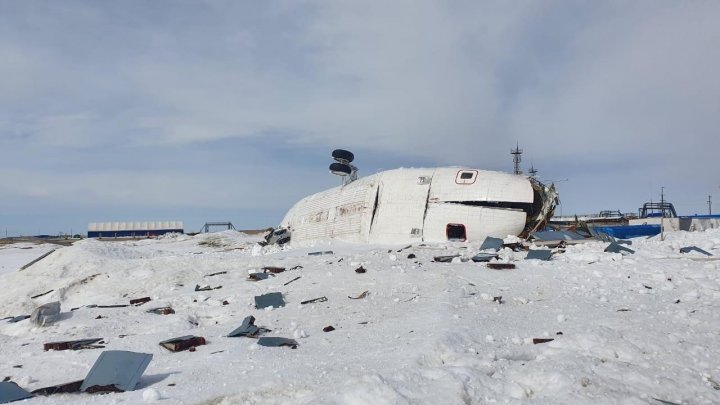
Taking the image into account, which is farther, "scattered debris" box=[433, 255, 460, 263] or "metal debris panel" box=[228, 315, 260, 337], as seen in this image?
"scattered debris" box=[433, 255, 460, 263]

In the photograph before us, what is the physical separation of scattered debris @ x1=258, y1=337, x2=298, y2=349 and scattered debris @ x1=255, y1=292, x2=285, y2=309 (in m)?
2.70

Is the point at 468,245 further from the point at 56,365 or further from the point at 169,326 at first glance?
the point at 56,365

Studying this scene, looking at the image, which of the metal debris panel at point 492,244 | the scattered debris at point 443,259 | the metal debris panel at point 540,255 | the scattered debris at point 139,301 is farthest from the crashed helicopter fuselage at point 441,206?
the scattered debris at point 139,301

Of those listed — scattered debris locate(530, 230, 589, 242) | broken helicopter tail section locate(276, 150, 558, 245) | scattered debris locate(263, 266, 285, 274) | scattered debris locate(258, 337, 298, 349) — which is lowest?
scattered debris locate(258, 337, 298, 349)

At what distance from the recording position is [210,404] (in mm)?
4590

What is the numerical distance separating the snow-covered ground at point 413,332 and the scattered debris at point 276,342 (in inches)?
5.6

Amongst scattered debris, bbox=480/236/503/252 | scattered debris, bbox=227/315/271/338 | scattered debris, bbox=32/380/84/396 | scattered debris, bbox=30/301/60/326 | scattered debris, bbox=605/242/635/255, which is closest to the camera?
scattered debris, bbox=32/380/84/396

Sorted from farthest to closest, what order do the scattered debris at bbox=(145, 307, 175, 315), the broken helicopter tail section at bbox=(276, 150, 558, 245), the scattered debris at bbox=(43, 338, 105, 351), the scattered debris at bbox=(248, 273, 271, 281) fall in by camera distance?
the broken helicopter tail section at bbox=(276, 150, 558, 245), the scattered debris at bbox=(248, 273, 271, 281), the scattered debris at bbox=(145, 307, 175, 315), the scattered debris at bbox=(43, 338, 105, 351)

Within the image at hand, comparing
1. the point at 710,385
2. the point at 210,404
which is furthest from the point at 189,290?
the point at 710,385

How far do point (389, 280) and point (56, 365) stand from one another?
6.35m

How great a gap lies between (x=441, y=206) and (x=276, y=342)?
561 inches

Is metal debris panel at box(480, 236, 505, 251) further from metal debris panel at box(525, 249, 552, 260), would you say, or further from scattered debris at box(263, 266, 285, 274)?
scattered debris at box(263, 266, 285, 274)

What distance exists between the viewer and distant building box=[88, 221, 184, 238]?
77.1 meters

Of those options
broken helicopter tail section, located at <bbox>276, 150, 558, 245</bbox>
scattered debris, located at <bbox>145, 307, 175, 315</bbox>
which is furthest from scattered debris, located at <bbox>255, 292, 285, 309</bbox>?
broken helicopter tail section, located at <bbox>276, 150, 558, 245</bbox>
